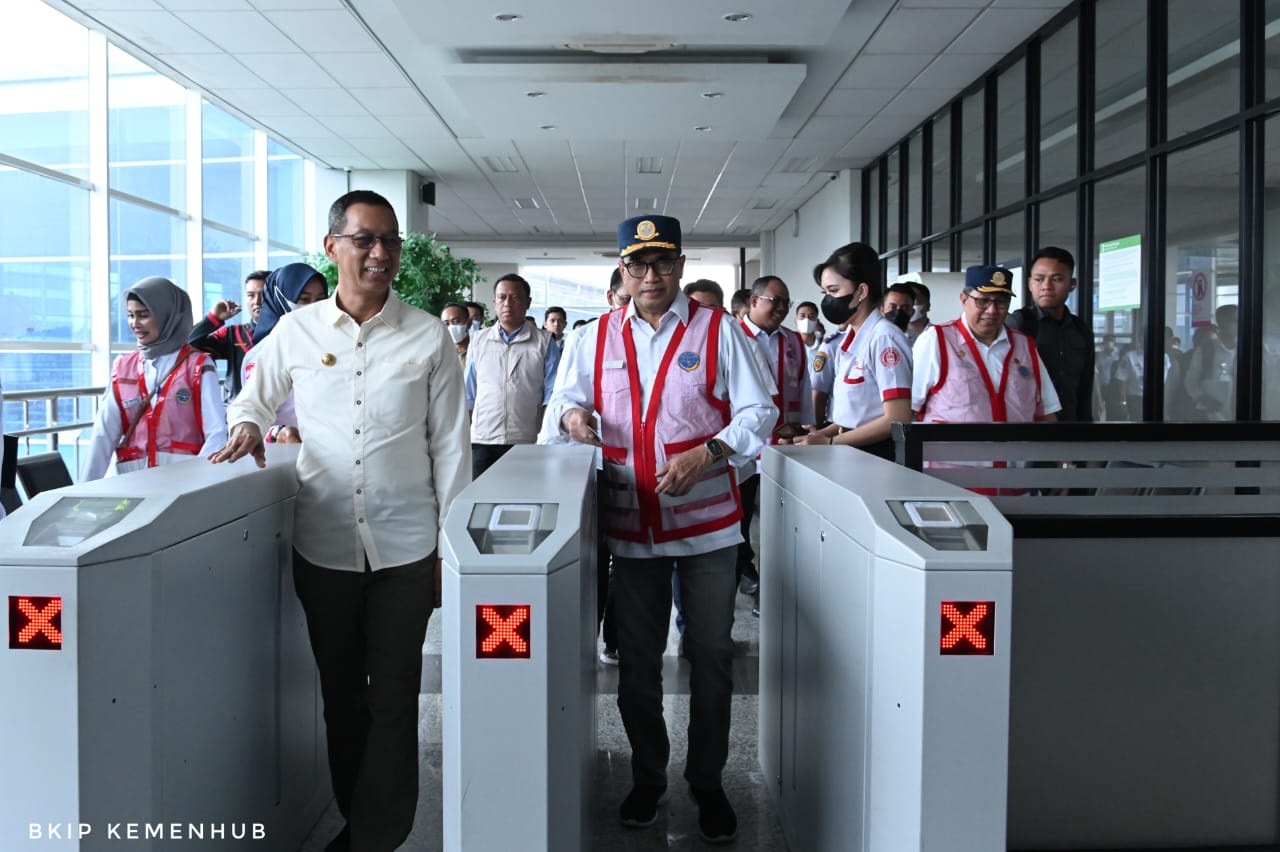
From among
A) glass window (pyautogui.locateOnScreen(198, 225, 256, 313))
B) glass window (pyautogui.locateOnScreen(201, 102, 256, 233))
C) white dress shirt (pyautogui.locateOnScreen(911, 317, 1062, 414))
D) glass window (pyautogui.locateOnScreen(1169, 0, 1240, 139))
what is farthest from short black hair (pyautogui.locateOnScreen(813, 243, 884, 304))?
glass window (pyautogui.locateOnScreen(201, 102, 256, 233))

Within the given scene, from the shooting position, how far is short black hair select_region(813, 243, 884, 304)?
3688mm

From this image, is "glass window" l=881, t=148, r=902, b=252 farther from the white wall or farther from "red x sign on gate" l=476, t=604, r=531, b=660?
"red x sign on gate" l=476, t=604, r=531, b=660

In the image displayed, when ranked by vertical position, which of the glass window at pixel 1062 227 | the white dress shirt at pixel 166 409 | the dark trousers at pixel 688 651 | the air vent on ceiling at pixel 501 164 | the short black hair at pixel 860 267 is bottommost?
the dark trousers at pixel 688 651

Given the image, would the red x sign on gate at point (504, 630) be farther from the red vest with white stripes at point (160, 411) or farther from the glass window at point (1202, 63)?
the glass window at point (1202, 63)

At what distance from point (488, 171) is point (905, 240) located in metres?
5.13

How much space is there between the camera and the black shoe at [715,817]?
2.55m

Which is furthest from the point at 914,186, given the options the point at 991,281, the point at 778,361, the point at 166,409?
the point at 166,409

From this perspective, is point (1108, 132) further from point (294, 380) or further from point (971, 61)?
point (294, 380)

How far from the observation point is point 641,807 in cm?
264

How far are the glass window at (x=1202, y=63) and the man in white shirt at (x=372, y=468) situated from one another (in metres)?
4.33

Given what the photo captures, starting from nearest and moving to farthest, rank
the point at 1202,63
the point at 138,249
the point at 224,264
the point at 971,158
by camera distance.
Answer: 1. the point at 1202,63
2. the point at 138,249
3. the point at 971,158
4. the point at 224,264

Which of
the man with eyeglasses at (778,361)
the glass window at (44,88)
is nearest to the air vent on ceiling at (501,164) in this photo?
the glass window at (44,88)

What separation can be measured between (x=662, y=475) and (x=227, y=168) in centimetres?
920

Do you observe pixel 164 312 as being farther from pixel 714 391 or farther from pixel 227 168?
pixel 227 168
